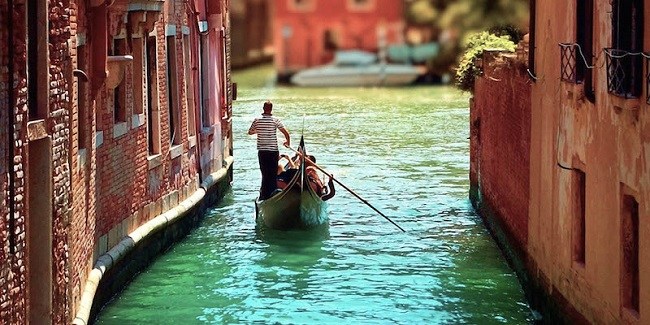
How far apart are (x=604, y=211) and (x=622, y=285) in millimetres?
725

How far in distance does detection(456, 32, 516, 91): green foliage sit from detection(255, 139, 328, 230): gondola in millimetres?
2375

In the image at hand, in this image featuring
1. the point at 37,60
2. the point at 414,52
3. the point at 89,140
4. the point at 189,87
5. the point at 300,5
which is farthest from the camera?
the point at 414,52

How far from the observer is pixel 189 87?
51.0 feet

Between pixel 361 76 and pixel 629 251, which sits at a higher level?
pixel 629 251

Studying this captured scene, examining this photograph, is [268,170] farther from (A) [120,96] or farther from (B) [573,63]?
(B) [573,63]

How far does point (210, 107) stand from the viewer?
56.2ft

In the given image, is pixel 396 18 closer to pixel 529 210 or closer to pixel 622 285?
pixel 529 210

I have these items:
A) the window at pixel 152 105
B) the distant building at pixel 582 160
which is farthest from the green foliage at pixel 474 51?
the window at pixel 152 105

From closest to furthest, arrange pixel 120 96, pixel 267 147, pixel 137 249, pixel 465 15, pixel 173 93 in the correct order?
1. pixel 120 96
2. pixel 137 249
3. pixel 465 15
4. pixel 173 93
5. pixel 267 147

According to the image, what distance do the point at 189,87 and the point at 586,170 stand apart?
23.4ft

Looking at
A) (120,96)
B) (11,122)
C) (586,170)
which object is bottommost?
(586,170)

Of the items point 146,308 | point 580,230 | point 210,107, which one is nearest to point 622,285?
point 580,230

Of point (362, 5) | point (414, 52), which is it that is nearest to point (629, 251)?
point (362, 5)

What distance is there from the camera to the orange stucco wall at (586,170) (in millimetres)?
7652
